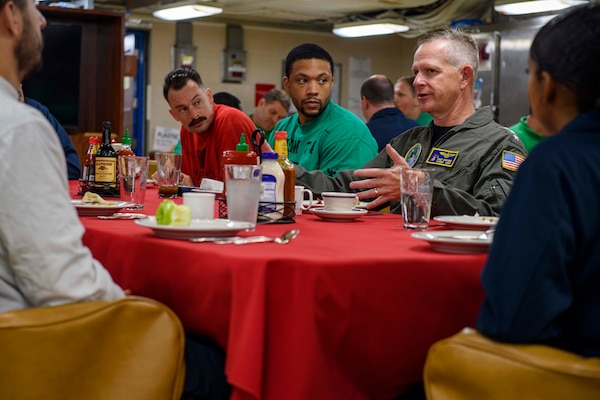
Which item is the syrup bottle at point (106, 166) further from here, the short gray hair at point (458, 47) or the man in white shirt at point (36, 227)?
the man in white shirt at point (36, 227)

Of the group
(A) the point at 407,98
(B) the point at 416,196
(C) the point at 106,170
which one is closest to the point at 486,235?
(B) the point at 416,196

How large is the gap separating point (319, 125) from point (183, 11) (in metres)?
5.37

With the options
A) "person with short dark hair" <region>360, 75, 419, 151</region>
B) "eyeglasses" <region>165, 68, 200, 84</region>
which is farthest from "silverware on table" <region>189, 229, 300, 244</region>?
"person with short dark hair" <region>360, 75, 419, 151</region>

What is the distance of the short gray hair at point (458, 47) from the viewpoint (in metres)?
3.46

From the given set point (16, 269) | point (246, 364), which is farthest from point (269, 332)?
point (16, 269)

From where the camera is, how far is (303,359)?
156 cm

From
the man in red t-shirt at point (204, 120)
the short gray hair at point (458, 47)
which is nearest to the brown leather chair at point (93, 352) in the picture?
the short gray hair at point (458, 47)

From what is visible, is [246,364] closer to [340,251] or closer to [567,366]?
[340,251]

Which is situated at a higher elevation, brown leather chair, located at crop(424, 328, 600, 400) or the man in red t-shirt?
the man in red t-shirt

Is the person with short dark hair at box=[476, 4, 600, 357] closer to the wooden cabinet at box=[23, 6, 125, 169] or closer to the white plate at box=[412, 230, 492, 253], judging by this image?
the white plate at box=[412, 230, 492, 253]

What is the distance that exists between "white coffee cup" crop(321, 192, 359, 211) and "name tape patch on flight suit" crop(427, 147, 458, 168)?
621 millimetres

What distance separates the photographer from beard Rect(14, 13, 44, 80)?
1.82 meters

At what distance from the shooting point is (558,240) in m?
1.43

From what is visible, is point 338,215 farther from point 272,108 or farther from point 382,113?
point 272,108
